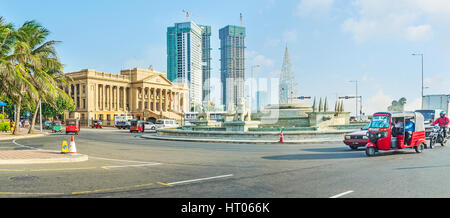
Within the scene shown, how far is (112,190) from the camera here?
22.7ft

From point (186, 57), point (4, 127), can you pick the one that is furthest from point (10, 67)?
point (186, 57)

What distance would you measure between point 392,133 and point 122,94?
91190 mm

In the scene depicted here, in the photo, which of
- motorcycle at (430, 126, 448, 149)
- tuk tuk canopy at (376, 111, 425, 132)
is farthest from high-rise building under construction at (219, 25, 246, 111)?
tuk tuk canopy at (376, 111, 425, 132)

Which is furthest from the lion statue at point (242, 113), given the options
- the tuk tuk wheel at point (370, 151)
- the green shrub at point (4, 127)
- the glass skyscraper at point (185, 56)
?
the glass skyscraper at point (185, 56)

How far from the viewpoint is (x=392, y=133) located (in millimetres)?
14039

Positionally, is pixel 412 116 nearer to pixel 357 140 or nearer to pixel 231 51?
pixel 357 140

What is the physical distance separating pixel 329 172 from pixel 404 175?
2084mm

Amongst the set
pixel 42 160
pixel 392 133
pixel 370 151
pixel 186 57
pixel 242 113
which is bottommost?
pixel 42 160

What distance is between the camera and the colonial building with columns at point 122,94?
84.8 metres

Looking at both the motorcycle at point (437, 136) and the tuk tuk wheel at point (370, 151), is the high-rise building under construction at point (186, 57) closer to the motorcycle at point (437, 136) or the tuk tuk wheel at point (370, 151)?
the motorcycle at point (437, 136)

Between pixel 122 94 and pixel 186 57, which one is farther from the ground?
pixel 186 57

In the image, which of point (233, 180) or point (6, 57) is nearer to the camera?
point (233, 180)

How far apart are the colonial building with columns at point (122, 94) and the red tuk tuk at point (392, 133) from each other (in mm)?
67181

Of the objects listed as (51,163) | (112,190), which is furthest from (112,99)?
(112,190)
